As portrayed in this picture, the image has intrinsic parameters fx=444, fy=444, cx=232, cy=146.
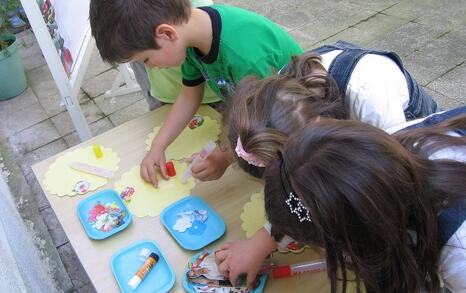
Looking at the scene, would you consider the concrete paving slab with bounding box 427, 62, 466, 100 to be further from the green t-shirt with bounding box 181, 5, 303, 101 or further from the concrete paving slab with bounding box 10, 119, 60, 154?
the concrete paving slab with bounding box 10, 119, 60, 154

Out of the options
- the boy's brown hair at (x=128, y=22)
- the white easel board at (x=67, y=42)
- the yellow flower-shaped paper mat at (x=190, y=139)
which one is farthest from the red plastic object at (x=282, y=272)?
the white easel board at (x=67, y=42)

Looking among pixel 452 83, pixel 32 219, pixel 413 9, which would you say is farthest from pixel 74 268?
pixel 413 9

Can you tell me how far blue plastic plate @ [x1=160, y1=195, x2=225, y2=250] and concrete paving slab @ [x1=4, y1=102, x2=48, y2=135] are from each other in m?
1.76

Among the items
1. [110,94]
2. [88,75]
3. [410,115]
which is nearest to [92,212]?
[410,115]

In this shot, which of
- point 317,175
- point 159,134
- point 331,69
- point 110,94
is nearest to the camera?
point 317,175

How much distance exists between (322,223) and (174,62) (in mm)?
654

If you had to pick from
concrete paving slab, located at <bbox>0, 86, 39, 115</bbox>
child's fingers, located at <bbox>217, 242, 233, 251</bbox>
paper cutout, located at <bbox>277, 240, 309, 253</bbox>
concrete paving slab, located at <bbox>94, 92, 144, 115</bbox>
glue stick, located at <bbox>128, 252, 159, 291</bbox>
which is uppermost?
child's fingers, located at <bbox>217, 242, 233, 251</bbox>

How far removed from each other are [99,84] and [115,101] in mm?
252

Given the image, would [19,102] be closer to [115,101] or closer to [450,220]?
[115,101]

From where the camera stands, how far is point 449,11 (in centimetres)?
273

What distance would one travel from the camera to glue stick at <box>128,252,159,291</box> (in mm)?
877

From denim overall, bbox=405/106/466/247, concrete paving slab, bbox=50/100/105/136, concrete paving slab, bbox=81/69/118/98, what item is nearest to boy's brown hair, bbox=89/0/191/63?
denim overall, bbox=405/106/466/247

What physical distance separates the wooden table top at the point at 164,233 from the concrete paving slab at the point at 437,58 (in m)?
1.51

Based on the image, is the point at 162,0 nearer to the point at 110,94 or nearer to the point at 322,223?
the point at 322,223
